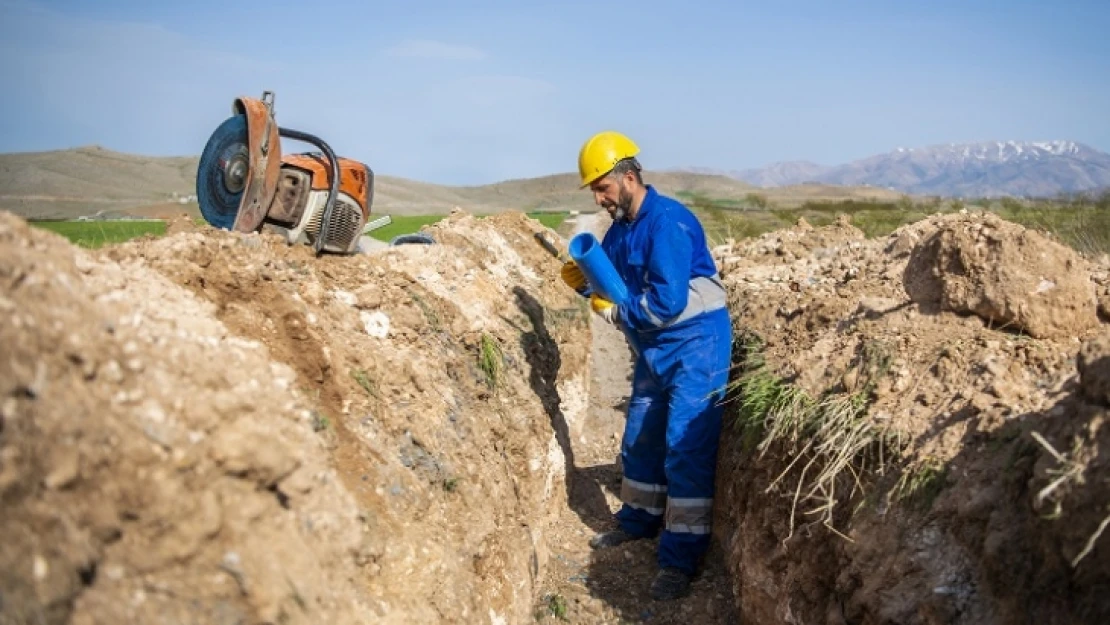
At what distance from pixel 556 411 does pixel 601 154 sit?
6.72ft

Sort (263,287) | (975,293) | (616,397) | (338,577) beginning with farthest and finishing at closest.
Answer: (616,397) → (975,293) → (263,287) → (338,577)

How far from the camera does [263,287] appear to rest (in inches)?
149

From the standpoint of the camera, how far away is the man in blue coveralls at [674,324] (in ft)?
16.4

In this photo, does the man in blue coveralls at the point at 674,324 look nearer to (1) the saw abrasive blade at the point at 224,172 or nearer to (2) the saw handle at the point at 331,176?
(2) the saw handle at the point at 331,176

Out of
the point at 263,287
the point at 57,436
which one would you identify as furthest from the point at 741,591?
the point at 57,436

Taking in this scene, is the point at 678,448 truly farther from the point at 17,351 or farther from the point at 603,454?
the point at 17,351

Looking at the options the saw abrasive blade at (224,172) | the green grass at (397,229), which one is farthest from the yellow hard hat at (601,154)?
the green grass at (397,229)

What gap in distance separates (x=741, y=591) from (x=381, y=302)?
8.15 ft

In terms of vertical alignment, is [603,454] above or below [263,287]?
below

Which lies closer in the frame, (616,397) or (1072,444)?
(1072,444)

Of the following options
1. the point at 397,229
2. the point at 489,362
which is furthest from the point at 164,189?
the point at 489,362

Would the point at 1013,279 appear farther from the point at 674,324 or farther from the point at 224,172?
the point at 224,172

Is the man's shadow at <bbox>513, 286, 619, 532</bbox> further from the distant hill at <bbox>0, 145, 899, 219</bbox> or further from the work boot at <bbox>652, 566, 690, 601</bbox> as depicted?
the distant hill at <bbox>0, 145, 899, 219</bbox>

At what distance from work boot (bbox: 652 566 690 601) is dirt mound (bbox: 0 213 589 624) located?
70 centimetres
